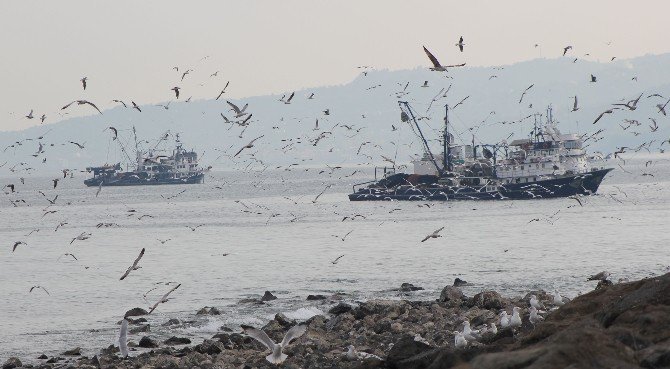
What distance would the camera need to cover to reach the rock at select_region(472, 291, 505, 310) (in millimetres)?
27531

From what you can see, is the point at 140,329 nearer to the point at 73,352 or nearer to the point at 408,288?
the point at 73,352

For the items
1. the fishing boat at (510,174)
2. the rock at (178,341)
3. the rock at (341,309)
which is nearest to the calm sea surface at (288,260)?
the rock at (341,309)

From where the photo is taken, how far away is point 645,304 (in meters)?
14.0

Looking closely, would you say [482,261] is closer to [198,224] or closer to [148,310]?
[148,310]

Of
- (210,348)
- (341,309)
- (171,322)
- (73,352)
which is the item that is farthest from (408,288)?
(210,348)

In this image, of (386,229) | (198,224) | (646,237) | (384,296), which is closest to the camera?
(384,296)

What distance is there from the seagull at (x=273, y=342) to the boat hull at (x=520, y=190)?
78106 mm

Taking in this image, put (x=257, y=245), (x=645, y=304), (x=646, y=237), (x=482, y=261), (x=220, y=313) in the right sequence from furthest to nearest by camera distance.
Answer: (x=257, y=245) → (x=646, y=237) → (x=482, y=261) → (x=220, y=313) → (x=645, y=304)

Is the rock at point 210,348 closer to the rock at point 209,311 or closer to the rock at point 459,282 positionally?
the rock at point 209,311

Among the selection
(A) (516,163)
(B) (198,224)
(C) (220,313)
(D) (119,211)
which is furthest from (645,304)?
(D) (119,211)

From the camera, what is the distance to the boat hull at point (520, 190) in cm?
9912

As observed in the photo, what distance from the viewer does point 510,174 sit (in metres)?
101

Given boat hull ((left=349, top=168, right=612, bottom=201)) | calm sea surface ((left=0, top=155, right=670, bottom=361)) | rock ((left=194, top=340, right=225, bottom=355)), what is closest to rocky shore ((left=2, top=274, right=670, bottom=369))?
rock ((left=194, top=340, right=225, bottom=355))

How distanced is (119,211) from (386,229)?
48593 mm
